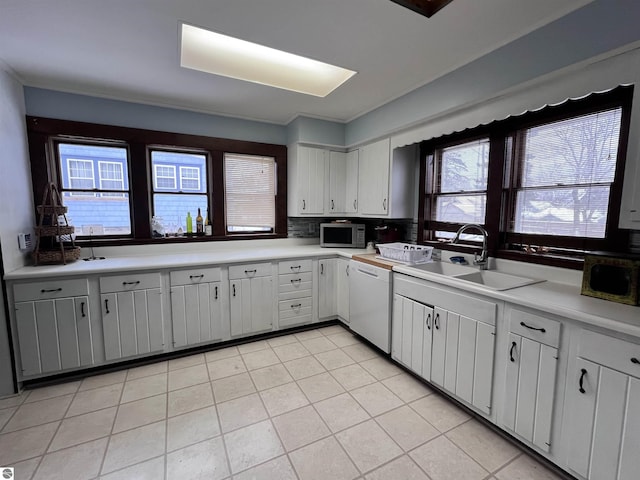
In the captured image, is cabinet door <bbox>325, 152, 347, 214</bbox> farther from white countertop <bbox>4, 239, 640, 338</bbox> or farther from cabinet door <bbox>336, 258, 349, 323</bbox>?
cabinet door <bbox>336, 258, 349, 323</bbox>

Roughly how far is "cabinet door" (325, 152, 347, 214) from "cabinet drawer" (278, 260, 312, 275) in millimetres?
839

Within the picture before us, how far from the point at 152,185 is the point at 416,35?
112 inches

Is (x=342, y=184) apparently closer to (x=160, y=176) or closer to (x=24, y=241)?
(x=160, y=176)

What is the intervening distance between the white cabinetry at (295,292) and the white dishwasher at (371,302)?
494 mm

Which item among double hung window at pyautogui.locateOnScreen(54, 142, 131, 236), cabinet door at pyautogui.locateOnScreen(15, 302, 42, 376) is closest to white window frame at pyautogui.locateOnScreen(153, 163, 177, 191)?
double hung window at pyautogui.locateOnScreen(54, 142, 131, 236)

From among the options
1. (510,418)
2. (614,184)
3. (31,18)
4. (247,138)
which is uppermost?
(31,18)

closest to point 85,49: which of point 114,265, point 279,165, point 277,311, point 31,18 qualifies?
point 31,18

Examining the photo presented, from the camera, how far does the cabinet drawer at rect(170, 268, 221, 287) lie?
262 cm

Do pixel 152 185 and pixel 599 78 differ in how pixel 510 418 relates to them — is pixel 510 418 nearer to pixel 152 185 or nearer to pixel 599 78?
pixel 599 78

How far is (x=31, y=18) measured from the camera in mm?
1648

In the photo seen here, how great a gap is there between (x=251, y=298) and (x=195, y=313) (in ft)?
1.80

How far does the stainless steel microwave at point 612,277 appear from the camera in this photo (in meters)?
1.47

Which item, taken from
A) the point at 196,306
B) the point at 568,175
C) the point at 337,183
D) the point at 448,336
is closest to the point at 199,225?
the point at 196,306

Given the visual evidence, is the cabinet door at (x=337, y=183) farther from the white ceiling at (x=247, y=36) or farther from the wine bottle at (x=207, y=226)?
the wine bottle at (x=207, y=226)
